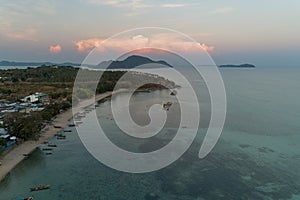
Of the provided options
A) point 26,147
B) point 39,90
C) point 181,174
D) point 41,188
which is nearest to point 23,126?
point 26,147

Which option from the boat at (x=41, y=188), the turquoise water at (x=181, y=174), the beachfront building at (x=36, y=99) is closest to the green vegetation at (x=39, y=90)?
the beachfront building at (x=36, y=99)

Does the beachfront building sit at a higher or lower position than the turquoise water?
higher

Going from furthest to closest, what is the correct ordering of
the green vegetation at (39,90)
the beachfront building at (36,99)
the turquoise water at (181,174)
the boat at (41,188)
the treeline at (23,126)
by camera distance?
1. the beachfront building at (36,99)
2. the green vegetation at (39,90)
3. the treeline at (23,126)
4. the boat at (41,188)
5. the turquoise water at (181,174)

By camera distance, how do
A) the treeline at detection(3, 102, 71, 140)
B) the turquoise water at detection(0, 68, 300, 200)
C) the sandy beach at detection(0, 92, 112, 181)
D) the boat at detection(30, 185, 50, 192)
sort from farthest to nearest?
the treeline at detection(3, 102, 71, 140)
the sandy beach at detection(0, 92, 112, 181)
the boat at detection(30, 185, 50, 192)
the turquoise water at detection(0, 68, 300, 200)

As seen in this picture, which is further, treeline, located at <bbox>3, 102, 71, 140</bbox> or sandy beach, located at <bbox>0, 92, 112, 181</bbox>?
treeline, located at <bbox>3, 102, 71, 140</bbox>

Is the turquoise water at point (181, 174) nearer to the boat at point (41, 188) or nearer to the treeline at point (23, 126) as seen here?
the boat at point (41, 188)

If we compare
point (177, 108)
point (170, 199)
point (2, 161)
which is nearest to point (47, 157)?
point (2, 161)

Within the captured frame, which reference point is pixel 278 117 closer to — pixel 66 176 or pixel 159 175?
pixel 159 175

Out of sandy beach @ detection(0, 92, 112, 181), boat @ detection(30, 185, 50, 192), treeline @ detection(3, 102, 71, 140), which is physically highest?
treeline @ detection(3, 102, 71, 140)

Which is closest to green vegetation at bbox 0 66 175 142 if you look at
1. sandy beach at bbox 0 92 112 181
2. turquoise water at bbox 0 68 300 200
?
sandy beach at bbox 0 92 112 181

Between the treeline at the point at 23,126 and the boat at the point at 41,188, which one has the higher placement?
the treeline at the point at 23,126

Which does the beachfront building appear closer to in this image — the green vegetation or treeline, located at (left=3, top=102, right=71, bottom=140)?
the green vegetation

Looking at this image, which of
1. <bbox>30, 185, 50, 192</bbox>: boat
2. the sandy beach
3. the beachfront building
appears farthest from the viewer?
the beachfront building
